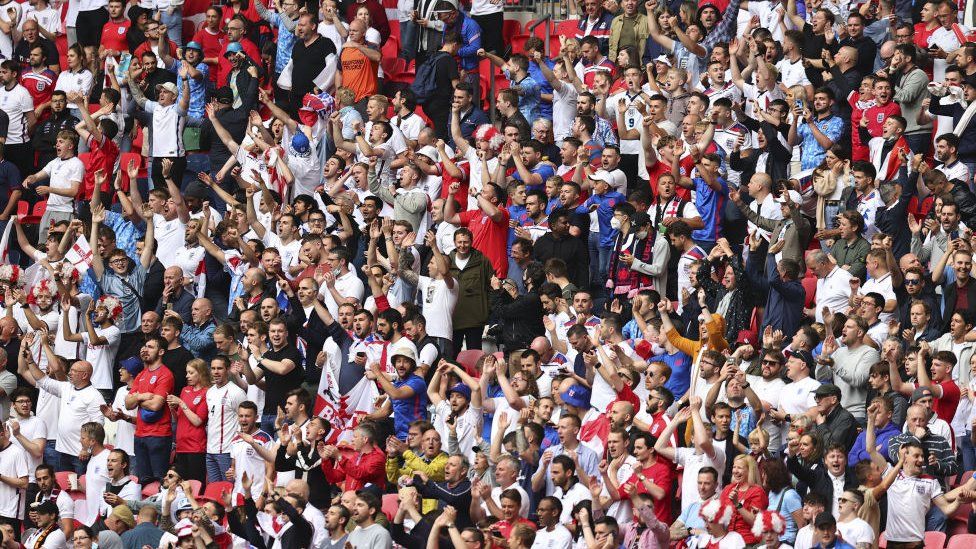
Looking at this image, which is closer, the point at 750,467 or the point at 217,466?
the point at 750,467

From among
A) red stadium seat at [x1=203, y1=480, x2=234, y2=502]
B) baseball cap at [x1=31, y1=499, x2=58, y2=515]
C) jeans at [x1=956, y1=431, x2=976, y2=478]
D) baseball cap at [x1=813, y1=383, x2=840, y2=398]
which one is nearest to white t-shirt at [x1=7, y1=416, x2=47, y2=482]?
baseball cap at [x1=31, y1=499, x2=58, y2=515]

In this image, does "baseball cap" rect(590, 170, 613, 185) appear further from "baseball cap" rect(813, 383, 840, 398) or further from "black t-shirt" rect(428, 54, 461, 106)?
"baseball cap" rect(813, 383, 840, 398)

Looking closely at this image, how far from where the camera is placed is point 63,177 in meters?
19.7

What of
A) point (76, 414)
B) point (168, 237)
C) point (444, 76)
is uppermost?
point (444, 76)

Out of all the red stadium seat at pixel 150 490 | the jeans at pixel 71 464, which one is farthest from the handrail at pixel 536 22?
the red stadium seat at pixel 150 490

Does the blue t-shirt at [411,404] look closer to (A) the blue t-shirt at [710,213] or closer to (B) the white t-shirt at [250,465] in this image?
(B) the white t-shirt at [250,465]

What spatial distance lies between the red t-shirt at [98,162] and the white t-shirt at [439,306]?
187 inches

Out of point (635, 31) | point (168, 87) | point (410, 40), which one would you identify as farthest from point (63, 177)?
point (635, 31)

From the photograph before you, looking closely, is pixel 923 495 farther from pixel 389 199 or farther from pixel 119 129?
pixel 119 129

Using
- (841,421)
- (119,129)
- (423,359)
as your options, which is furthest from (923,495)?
(119,129)

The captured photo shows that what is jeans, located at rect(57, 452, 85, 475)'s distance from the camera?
16859mm

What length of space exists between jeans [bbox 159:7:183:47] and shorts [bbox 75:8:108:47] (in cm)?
81

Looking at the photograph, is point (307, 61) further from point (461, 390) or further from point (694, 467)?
point (694, 467)

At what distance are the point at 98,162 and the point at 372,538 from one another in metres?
7.80
